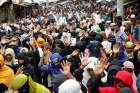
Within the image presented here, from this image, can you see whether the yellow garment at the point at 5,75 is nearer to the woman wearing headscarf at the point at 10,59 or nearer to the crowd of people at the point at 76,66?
the crowd of people at the point at 76,66

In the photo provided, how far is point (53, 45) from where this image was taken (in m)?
15.7

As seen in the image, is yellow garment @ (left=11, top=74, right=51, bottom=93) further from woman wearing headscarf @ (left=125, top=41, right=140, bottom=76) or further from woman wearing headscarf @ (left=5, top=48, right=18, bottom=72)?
woman wearing headscarf @ (left=125, top=41, right=140, bottom=76)

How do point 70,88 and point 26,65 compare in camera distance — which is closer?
point 70,88

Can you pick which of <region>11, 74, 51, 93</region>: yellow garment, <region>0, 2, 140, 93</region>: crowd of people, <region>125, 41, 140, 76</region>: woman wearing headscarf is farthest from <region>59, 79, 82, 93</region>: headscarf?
<region>125, 41, 140, 76</region>: woman wearing headscarf

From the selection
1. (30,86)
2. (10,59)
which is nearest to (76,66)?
(10,59)

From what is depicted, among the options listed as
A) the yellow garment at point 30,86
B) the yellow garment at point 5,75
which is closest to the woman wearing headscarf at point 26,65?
the yellow garment at point 5,75

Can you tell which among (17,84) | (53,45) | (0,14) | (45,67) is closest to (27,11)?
(0,14)

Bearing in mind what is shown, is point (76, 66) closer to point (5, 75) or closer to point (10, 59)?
point (10, 59)

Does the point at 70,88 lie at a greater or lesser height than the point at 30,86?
greater

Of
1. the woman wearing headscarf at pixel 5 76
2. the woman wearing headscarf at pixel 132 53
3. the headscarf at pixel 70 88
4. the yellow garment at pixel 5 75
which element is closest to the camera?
the headscarf at pixel 70 88

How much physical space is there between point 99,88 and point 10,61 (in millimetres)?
3382

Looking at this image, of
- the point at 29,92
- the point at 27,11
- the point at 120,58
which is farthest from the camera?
the point at 27,11

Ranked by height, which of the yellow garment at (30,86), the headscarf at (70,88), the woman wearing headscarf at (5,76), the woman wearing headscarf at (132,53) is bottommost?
the woman wearing headscarf at (132,53)

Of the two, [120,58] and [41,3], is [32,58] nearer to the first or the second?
[120,58]
